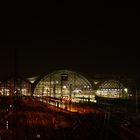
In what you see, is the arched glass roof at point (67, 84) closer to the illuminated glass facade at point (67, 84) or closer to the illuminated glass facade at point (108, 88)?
the illuminated glass facade at point (67, 84)

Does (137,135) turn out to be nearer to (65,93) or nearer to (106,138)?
(106,138)

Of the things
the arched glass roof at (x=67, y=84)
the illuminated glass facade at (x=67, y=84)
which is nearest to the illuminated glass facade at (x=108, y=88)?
the illuminated glass facade at (x=67, y=84)

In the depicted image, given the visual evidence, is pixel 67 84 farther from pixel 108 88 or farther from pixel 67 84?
pixel 108 88

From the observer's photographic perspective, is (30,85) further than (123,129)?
Yes

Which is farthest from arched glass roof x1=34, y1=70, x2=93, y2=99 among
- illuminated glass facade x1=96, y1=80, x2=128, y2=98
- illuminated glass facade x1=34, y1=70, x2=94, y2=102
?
illuminated glass facade x1=96, y1=80, x2=128, y2=98

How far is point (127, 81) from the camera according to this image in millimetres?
109375

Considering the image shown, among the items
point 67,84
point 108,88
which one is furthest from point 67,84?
point 108,88

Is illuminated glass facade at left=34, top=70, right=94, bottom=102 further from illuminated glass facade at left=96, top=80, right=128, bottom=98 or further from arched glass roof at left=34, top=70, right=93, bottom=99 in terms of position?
illuminated glass facade at left=96, top=80, right=128, bottom=98

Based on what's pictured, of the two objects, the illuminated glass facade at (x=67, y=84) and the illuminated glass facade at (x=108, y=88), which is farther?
the illuminated glass facade at (x=108, y=88)

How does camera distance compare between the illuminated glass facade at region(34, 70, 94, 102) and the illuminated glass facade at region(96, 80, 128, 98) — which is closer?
the illuminated glass facade at region(34, 70, 94, 102)

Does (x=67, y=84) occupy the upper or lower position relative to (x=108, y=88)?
upper

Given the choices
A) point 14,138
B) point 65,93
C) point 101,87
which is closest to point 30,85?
point 65,93

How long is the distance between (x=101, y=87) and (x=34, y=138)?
98.6 m

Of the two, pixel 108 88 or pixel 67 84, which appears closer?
pixel 67 84
